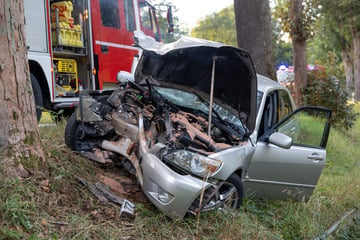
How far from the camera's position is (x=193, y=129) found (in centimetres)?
423

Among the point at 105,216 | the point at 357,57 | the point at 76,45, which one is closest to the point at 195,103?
the point at 105,216

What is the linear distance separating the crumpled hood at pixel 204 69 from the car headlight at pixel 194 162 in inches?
41.4

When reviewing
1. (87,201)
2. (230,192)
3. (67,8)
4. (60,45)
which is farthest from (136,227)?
(67,8)

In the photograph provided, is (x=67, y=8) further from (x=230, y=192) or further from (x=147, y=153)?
(x=230, y=192)

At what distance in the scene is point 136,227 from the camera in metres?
3.56

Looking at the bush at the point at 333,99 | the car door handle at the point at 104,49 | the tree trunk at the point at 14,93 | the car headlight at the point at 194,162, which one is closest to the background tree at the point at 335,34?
the bush at the point at 333,99

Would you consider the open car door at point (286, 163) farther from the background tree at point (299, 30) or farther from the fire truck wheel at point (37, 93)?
the background tree at point (299, 30)

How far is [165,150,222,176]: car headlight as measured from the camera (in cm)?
369

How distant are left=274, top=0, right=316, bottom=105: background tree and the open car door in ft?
26.5

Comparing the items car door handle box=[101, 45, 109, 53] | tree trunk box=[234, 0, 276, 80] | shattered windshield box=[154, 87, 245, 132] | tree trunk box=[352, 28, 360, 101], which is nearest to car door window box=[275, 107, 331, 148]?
shattered windshield box=[154, 87, 245, 132]

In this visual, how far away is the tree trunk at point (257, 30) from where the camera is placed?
28.7 feet

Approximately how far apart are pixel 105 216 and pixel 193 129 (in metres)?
1.30

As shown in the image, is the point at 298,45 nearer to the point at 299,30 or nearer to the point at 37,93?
the point at 299,30

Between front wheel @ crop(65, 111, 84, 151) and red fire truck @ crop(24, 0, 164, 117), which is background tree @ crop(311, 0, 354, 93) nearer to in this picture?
red fire truck @ crop(24, 0, 164, 117)
